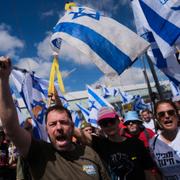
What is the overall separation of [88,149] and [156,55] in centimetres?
313

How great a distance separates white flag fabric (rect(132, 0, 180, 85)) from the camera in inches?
215

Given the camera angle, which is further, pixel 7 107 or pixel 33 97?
pixel 33 97

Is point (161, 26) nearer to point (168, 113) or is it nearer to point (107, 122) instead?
point (168, 113)

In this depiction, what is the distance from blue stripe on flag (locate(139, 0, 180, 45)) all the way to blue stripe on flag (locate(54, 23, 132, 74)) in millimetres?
658

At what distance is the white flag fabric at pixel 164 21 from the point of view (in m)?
4.95

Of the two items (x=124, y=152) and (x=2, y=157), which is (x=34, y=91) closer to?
(x=2, y=157)

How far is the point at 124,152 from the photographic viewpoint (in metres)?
3.34

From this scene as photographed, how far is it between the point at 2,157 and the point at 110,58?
3.89 meters

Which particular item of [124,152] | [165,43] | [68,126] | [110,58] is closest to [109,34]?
[110,58]

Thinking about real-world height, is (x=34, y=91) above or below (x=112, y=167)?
above

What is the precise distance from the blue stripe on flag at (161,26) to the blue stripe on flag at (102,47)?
0.66 meters

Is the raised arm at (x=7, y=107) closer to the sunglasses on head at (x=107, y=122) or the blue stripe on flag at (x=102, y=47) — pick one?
the sunglasses on head at (x=107, y=122)

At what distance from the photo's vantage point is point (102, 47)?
5105mm

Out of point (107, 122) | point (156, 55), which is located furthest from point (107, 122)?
point (156, 55)
